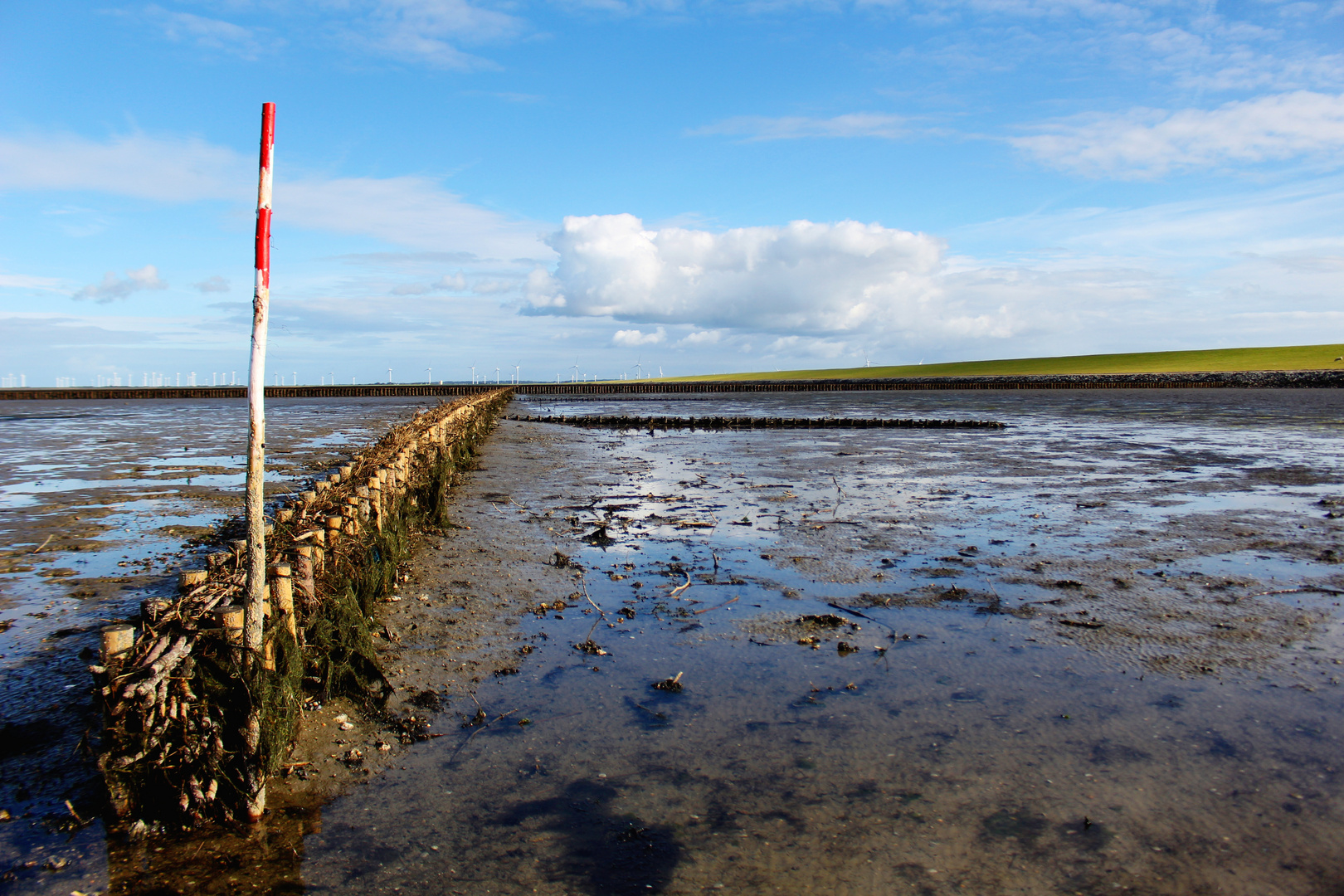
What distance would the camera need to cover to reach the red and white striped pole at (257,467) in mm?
3666

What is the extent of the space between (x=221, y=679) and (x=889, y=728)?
3.46 m

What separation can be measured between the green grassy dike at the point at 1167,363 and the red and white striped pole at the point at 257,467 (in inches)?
3917

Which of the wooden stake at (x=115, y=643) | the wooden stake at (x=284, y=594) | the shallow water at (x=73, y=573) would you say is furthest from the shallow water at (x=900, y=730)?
the shallow water at (x=73, y=573)

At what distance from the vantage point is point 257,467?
12.2 feet

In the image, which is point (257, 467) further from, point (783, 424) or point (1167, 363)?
point (1167, 363)

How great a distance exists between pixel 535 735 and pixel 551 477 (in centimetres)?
1125

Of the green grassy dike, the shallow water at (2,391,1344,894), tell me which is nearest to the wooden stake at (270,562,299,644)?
the shallow water at (2,391,1344,894)

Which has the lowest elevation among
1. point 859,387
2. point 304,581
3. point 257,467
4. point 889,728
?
point 889,728

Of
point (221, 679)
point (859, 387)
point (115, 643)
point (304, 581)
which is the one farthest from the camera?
point (859, 387)

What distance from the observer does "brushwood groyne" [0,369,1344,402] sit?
7569 cm

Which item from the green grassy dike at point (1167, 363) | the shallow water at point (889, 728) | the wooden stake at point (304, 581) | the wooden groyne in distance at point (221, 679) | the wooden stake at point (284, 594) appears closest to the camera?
the shallow water at point (889, 728)

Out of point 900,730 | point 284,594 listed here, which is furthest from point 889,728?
point 284,594

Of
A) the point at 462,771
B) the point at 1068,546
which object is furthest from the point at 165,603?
the point at 1068,546

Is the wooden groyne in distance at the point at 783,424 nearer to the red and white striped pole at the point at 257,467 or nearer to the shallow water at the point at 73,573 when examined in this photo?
the shallow water at the point at 73,573
